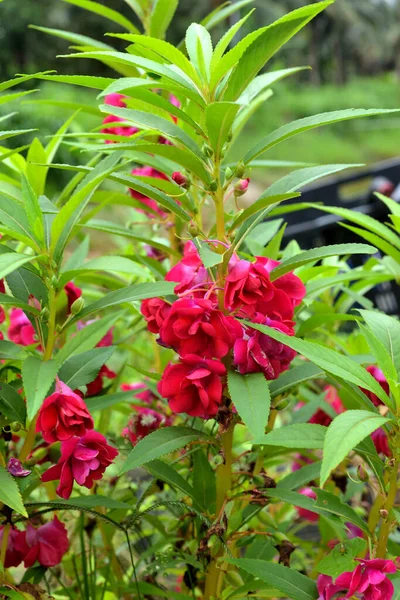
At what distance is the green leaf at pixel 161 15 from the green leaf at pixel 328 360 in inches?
22.6

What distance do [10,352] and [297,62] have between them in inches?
806

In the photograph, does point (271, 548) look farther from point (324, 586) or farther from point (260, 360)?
point (260, 360)

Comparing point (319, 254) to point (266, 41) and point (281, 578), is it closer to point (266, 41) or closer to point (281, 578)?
point (266, 41)

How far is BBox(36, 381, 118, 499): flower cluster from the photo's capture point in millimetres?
682

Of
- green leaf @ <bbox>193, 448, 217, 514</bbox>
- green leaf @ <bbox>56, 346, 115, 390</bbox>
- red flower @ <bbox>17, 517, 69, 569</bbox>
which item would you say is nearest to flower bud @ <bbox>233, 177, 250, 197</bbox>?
green leaf @ <bbox>56, 346, 115, 390</bbox>

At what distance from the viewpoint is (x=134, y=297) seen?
0.69 meters

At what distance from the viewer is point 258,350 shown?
0.69m

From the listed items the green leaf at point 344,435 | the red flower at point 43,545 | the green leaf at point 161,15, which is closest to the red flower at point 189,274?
the green leaf at point 344,435

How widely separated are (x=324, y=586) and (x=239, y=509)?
0.71 ft

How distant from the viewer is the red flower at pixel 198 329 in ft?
2.19

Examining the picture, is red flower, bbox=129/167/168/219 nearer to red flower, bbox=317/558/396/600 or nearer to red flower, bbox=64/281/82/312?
red flower, bbox=64/281/82/312

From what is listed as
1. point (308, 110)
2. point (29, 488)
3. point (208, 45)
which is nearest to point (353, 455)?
point (29, 488)

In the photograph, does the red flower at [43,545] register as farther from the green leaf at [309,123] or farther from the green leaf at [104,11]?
the green leaf at [104,11]

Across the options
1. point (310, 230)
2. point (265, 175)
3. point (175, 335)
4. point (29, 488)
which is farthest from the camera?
point (265, 175)
